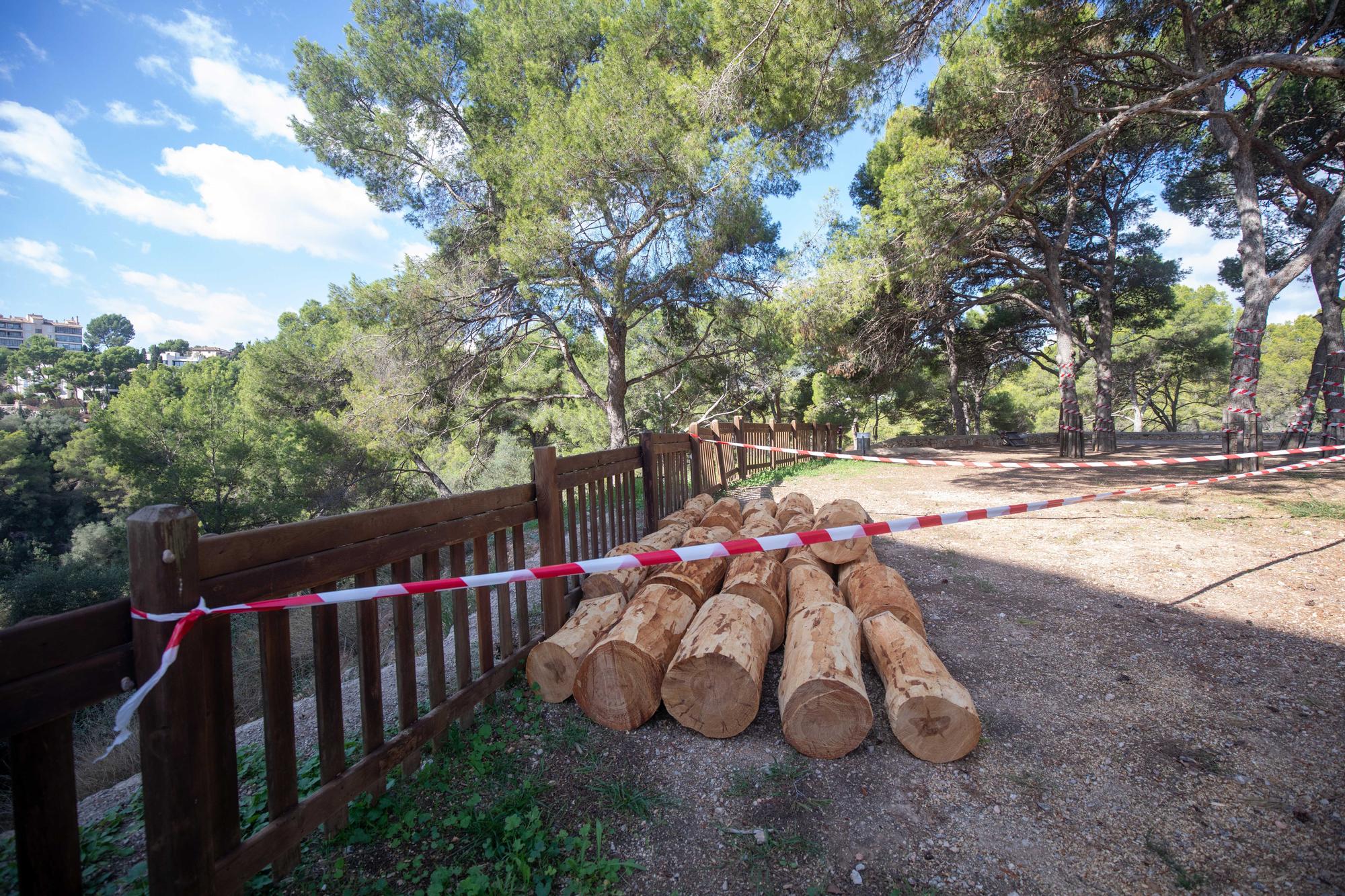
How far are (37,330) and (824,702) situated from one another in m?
161

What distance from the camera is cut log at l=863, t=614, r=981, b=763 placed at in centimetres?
213

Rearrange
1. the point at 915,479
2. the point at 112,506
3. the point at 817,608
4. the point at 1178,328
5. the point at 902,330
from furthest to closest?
the point at 1178,328 → the point at 112,506 → the point at 902,330 → the point at 915,479 → the point at 817,608

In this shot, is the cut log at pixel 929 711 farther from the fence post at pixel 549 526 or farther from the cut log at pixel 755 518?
the cut log at pixel 755 518

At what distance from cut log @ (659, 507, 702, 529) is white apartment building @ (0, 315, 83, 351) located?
469ft

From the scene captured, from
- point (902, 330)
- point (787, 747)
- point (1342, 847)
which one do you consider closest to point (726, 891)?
point (787, 747)

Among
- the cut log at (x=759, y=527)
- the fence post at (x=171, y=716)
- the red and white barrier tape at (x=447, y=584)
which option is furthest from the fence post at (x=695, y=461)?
the fence post at (x=171, y=716)

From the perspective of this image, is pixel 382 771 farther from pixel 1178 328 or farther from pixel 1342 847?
pixel 1178 328

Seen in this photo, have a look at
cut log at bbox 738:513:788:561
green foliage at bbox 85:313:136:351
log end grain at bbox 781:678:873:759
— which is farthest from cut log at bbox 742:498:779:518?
green foliage at bbox 85:313:136:351

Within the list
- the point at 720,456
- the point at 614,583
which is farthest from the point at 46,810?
the point at 720,456

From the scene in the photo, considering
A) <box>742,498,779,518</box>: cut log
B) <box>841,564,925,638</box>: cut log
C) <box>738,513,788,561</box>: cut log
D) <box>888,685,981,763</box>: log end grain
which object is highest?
<box>742,498,779,518</box>: cut log

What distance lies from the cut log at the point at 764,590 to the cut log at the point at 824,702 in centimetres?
58

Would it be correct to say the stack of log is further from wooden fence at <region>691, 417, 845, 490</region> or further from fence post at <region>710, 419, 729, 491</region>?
fence post at <region>710, 419, 729, 491</region>

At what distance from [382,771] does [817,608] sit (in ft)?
6.44

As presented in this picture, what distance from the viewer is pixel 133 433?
19.9 metres
